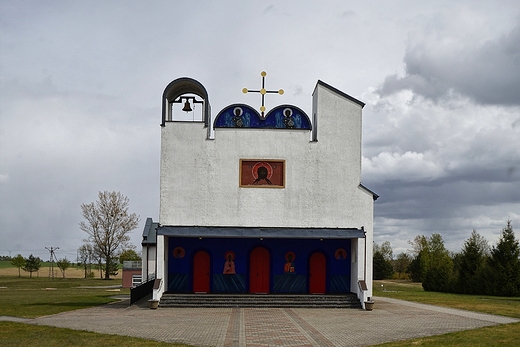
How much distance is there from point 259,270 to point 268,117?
6.66 metres

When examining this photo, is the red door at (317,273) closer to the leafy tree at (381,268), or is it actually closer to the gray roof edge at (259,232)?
the gray roof edge at (259,232)

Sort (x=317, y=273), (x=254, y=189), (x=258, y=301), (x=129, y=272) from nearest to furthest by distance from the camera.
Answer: (x=258, y=301), (x=254, y=189), (x=317, y=273), (x=129, y=272)

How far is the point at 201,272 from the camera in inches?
992

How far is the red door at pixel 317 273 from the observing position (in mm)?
25375

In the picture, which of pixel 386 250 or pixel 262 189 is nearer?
pixel 262 189

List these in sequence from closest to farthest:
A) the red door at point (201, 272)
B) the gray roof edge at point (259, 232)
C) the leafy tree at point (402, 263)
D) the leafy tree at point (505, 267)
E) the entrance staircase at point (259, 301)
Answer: the entrance staircase at point (259, 301)
the gray roof edge at point (259, 232)
the red door at point (201, 272)
the leafy tree at point (505, 267)
the leafy tree at point (402, 263)

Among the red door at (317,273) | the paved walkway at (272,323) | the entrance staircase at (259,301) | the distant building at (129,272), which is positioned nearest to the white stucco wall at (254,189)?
the red door at (317,273)

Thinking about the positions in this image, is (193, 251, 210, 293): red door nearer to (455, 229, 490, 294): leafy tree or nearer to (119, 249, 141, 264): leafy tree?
(455, 229, 490, 294): leafy tree

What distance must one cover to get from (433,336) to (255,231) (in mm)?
10551

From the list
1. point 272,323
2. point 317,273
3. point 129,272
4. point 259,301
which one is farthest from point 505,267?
point 129,272

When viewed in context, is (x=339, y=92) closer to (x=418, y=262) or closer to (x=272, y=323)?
(x=272, y=323)

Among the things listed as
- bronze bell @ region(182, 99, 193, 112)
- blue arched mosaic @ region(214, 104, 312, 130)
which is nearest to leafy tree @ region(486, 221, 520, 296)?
blue arched mosaic @ region(214, 104, 312, 130)

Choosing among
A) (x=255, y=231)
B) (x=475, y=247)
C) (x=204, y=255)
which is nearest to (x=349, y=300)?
(x=255, y=231)

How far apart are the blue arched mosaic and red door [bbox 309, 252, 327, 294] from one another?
5798 mm
